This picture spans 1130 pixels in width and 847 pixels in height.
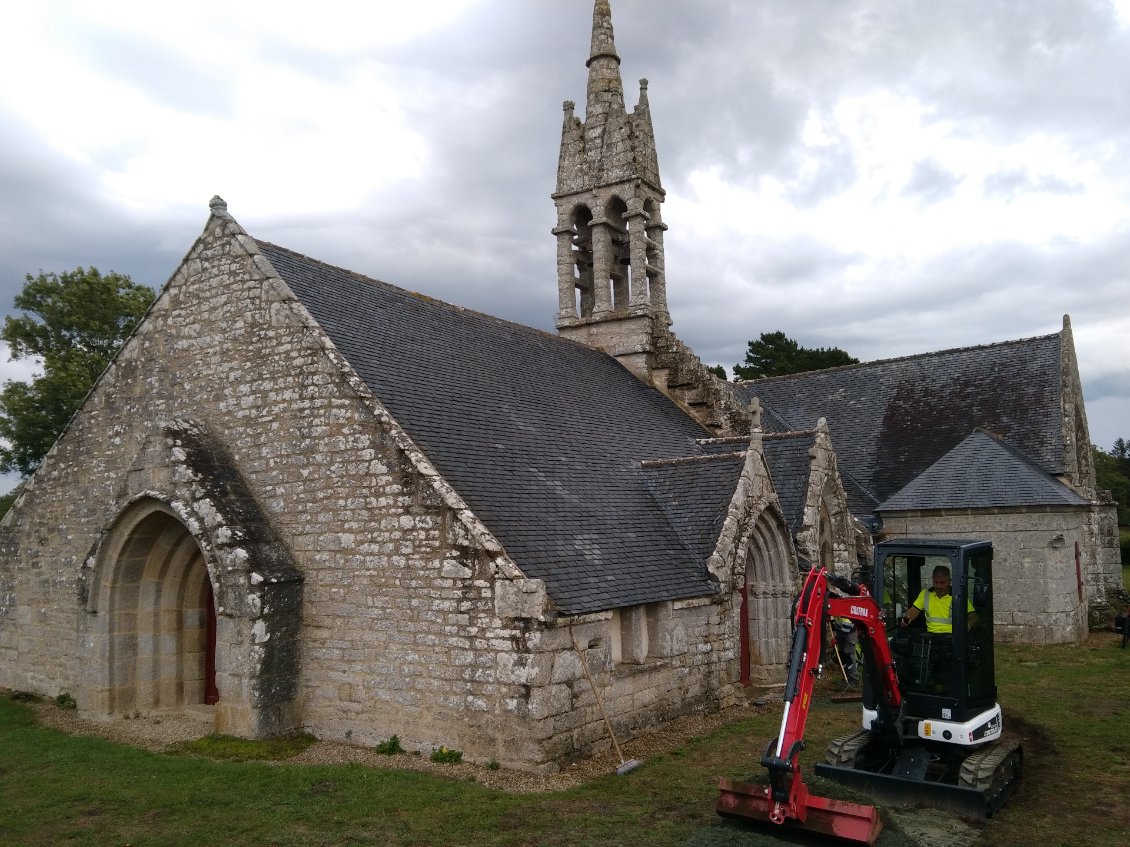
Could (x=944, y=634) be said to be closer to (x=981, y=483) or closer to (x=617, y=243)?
(x=981, y=483)

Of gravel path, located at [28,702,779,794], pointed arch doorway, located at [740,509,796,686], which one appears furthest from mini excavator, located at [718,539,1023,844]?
pointed arch doorway, located at [740,509,796,686]

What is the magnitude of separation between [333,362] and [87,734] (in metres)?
5.90

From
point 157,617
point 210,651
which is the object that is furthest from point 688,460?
point 157,617


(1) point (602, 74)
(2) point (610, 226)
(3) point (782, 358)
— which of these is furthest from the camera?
(3) point (782, 358)

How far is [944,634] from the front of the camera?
8.08m

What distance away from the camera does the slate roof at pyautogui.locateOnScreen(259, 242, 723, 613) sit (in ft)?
33.6

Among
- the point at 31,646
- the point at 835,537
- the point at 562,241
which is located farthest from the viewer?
the point at 562,241

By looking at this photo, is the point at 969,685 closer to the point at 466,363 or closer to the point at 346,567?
the point at 346,567

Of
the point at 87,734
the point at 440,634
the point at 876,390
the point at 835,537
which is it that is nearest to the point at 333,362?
the point at 440,634

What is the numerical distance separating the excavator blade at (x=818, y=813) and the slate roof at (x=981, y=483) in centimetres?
1331

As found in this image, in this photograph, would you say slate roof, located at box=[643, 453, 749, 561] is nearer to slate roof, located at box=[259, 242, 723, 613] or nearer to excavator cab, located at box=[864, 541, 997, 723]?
slate roof, located at box=[259, 242, 723, 613]

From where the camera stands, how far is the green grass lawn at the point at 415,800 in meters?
7.20

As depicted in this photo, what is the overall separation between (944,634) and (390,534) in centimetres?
600

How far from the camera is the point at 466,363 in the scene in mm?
13477
